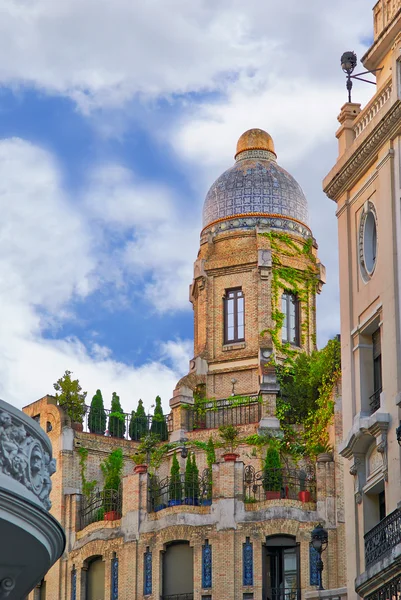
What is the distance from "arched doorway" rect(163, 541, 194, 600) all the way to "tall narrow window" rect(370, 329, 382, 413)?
16.5 meters

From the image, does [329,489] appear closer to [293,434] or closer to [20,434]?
[293,434]

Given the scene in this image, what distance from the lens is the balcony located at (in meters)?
15.9

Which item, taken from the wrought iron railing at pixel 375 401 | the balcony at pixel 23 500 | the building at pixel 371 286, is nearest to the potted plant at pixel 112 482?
the building at pixel 371 286

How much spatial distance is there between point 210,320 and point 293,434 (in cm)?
691

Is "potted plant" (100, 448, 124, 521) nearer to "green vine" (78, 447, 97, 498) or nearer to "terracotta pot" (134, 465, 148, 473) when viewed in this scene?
"green vine" (78, 447, 97, 498)

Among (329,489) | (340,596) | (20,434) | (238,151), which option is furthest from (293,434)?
(20,434)

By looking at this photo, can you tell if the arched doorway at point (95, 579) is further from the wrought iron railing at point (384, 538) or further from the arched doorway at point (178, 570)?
the wrought iron railing at point (384, 538)

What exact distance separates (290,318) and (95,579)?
12727 mm

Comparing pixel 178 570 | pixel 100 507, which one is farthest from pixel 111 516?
pixel 178 570

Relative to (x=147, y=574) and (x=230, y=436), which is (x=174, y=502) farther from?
(x=230, y=436)

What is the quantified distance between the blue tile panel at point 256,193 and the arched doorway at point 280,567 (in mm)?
14649

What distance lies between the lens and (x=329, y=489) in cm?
4356

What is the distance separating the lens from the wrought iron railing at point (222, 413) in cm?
4950

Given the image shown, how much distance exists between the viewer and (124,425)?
51.3 metres
